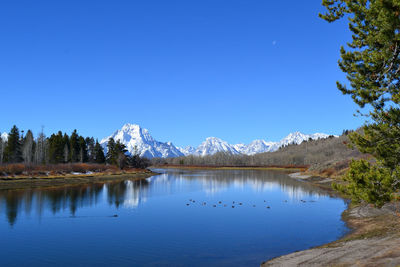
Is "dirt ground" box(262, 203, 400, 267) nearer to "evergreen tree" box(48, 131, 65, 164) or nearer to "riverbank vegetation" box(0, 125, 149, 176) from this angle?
"riverbank vegetation" box(0, 125, 149, 176)

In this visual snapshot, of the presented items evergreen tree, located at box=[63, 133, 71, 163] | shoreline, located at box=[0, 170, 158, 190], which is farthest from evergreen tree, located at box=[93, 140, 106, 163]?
shoreline, located at box=[0, 170, 158, 190]

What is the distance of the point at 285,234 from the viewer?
106 feet

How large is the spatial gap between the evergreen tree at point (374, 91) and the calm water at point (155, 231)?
33.2 ft

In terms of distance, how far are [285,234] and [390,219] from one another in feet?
35.9

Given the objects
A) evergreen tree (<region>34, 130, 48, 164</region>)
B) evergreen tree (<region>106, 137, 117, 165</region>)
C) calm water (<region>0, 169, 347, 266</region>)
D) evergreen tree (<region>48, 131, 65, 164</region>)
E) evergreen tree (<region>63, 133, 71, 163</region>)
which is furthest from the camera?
evergreen tree (<region>106, 137, 117, 165</region>)

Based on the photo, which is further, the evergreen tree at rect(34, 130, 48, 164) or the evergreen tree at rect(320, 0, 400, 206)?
the evergreen tree at rect(34, 130, 48, 164)

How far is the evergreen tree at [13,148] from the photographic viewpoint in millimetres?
129375

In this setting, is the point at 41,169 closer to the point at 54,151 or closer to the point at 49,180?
the point at 49,180

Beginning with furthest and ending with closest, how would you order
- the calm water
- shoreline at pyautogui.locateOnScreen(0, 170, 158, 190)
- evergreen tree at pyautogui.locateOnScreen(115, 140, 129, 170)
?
evergreen tree at pyautogui.locateOnScreen(115, 140, 129, 170) < shoreline at pyautogui.locateOnScreen(0, 170, 158, 190) < the calm water

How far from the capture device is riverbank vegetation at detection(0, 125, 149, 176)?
104625 mm

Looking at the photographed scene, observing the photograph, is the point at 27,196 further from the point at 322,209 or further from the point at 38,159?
the point at 38,159

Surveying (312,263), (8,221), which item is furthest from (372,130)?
(8,221)

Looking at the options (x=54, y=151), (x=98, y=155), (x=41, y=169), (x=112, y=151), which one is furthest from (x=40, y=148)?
(x=41, y=169)

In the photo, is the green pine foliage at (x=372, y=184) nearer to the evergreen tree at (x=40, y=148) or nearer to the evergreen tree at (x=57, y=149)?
the evergreen tree at (x=40, y=148)
